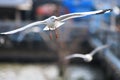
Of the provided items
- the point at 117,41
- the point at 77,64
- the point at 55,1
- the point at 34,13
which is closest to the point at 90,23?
the point at 55,1

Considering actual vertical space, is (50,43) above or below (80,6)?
above

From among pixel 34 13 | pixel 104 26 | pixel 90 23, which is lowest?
pixel 104 26

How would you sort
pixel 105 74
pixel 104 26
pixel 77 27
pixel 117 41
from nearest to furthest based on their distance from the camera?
pixel 117 41, pixel 104 26, pixel 105 74, pixel 77 27

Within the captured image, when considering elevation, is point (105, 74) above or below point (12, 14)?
below

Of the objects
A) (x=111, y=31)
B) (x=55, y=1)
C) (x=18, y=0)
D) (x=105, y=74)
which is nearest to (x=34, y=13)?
(x=18, y=0)

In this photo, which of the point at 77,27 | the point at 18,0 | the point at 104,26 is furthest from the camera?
Result: the point at 18,0

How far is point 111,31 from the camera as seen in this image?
3.91 metres

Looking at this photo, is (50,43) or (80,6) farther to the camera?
(50,43)

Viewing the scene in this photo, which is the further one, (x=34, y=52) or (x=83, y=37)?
(x=34, y=52)

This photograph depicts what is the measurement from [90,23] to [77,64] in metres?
0.87

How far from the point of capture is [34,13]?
6395 millimetres

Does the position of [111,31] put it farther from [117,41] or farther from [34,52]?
[34,52]

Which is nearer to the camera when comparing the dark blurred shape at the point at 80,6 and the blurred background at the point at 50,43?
the dark blurred shape at the point at 80,6

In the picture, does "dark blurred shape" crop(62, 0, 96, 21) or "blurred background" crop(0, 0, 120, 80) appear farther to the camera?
"blurred background" crop(0, 0, 120, 80)
